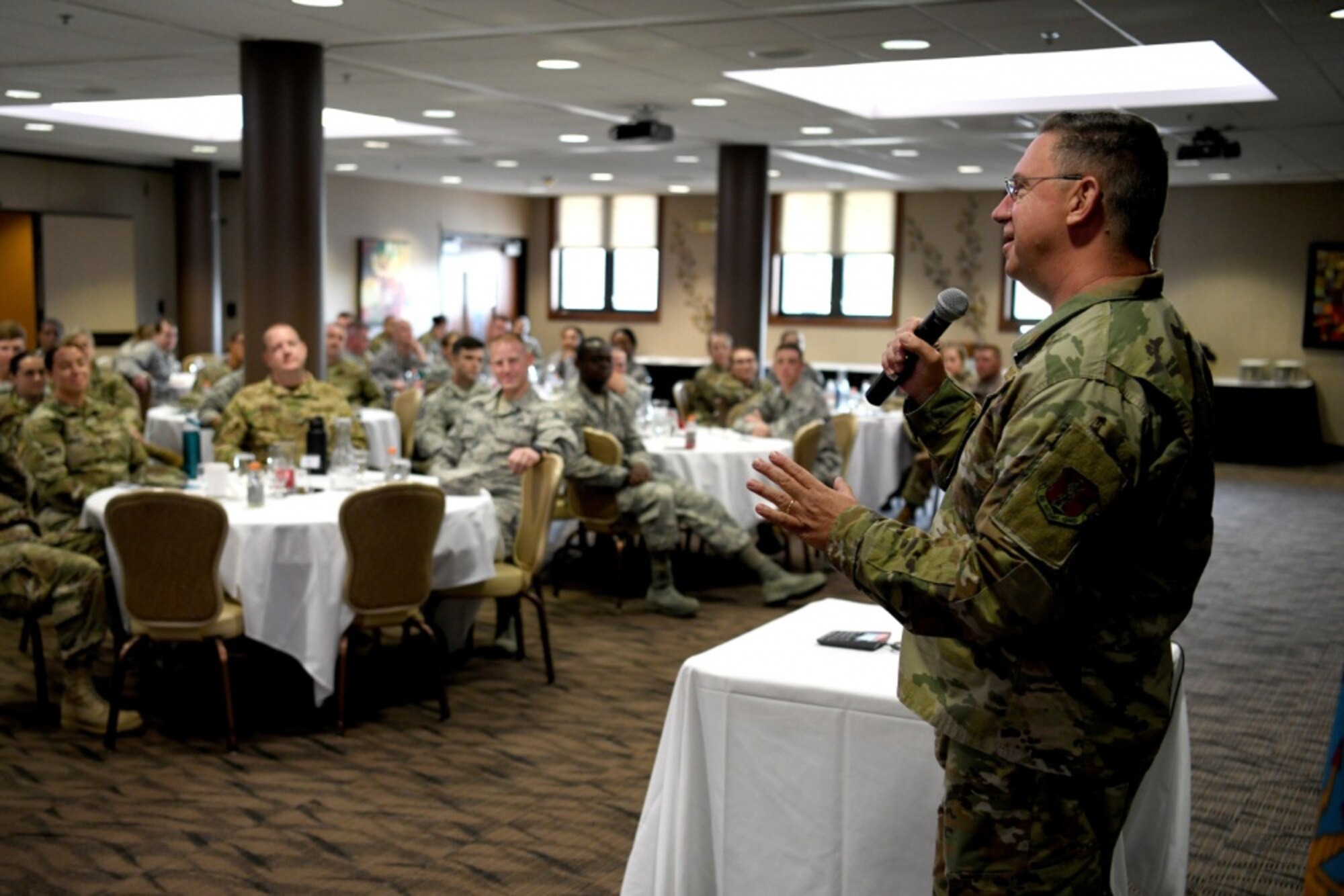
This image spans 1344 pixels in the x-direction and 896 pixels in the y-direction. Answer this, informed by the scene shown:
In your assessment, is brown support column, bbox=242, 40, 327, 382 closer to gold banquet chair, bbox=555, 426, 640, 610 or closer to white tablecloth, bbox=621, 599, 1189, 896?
gold banquet chair, bbox=555, 426, 640, 610

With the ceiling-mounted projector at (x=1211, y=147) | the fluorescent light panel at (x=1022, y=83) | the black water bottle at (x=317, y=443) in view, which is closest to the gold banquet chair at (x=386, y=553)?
the black water bottle at (x=317, y=443)

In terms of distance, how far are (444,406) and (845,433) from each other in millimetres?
2779

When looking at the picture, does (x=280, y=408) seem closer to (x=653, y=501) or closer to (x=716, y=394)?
(x=653, y=501)

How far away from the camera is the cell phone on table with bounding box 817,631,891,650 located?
10.4ft

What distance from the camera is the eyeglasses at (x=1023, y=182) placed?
1.98m

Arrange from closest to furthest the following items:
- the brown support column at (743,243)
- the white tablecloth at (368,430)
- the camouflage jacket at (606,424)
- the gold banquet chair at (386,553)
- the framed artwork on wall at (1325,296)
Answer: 1. the gold banquet chair at (386,553)
2. the camouflage jacket at (606,424)
3. the white tablecloth at (368,430)
4. the brown support column at (743,243)
5. the framed artwork on wall at (1325,296)

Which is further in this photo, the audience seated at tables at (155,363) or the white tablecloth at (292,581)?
the audience seated at tables at (155,363)

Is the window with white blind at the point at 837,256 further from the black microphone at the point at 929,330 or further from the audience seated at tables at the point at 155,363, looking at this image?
the black microphone at the point at 929,330

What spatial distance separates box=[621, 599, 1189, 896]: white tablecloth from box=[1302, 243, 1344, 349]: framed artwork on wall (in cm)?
1534

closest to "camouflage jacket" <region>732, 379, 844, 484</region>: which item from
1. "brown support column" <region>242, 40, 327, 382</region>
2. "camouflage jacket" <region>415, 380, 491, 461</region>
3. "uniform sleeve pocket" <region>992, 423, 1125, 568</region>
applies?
"camouflage jacket" <region>415, 380, 491, 461</region>

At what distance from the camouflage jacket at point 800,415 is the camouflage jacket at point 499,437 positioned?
251 centimetres

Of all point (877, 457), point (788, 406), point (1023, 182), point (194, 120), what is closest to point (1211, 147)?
point (877, 457)

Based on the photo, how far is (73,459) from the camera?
5.92m

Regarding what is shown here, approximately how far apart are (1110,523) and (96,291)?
1619cm
